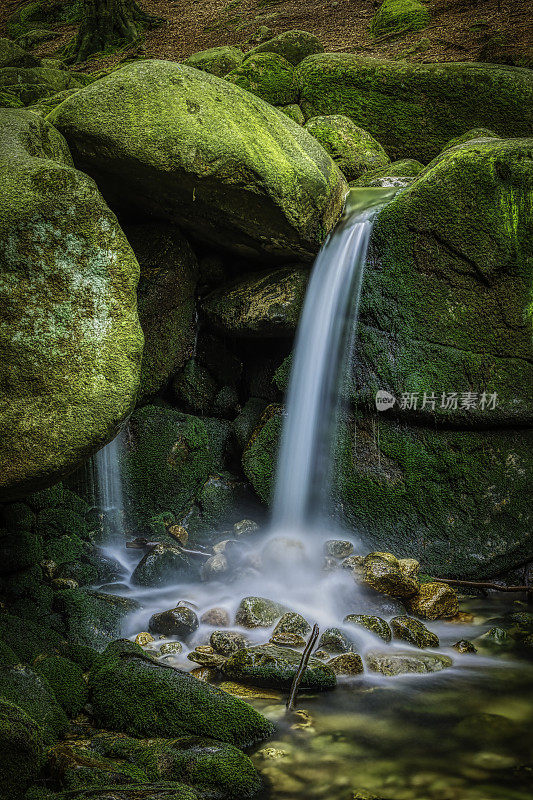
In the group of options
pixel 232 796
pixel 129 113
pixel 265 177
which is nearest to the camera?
pixel 232 796

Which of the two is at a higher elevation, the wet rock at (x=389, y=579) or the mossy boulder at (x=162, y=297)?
the mossy boulder at (x=162, y=297)

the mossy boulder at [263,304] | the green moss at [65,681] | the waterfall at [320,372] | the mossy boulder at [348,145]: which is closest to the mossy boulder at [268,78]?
the mossy boulder at [348,145]

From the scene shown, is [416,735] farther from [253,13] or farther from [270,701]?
[253,13]

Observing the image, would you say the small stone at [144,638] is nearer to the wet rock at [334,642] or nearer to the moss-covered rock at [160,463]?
the wet rock at [334,642]

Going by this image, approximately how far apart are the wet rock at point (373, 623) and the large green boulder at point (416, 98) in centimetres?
718

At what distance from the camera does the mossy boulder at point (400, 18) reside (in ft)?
36.1

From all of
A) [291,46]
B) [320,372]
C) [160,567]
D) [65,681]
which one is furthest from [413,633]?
[291,46]

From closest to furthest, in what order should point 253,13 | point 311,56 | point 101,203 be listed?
point 101,203 < point 311,56 < point 253,13

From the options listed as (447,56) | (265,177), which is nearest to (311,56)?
(447,56)

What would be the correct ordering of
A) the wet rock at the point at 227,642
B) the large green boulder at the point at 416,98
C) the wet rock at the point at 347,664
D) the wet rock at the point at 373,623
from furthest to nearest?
the large green boulder at the point at 416,98 < the wet rock at the point at 373,623 < the wet rock at the point at 227,642 < the wet rock at the point at 347,664

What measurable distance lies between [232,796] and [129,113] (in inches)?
194

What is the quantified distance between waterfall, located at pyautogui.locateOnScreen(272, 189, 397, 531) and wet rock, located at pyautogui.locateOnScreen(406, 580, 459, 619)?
138cm

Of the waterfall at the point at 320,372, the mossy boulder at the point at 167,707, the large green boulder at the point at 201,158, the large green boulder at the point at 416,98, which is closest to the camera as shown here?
the mossy boulder at the point at 167,707

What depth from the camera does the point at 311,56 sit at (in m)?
9.45
